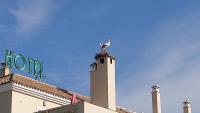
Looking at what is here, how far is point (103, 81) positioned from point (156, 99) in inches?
449

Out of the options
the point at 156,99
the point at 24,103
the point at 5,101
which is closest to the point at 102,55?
the point at 24,103

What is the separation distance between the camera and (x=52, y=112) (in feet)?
103

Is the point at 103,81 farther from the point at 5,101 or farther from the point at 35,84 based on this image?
the point at 5,101

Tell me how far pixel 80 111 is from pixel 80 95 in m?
12.1

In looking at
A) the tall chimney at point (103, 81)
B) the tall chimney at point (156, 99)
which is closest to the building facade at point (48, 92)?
the tall chimney at point (103, 81)

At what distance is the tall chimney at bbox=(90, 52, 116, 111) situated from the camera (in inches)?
1401

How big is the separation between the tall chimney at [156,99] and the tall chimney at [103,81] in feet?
33.3

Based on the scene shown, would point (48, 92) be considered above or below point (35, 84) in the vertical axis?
below

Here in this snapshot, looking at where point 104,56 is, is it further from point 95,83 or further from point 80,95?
point 80,95

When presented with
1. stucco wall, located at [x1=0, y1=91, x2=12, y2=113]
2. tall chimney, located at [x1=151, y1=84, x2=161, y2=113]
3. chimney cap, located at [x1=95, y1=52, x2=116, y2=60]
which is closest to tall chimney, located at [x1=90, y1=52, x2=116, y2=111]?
chimney cap, located at [x1=95, y1=52, x2=116, y2=60]

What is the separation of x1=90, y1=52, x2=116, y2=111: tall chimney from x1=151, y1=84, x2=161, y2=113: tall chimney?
10148 millimetres

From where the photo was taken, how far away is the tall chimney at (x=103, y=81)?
35.6m

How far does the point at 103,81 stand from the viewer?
3584cm

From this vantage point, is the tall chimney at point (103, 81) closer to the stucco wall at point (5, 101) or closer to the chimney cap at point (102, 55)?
the chimney cap at point (102, 55)
